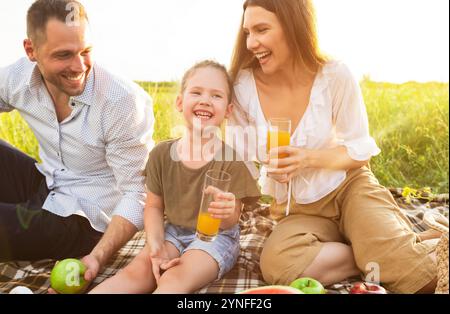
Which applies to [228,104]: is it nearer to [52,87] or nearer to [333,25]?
[333,25]

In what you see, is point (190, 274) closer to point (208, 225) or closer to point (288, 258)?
point (208, 225)

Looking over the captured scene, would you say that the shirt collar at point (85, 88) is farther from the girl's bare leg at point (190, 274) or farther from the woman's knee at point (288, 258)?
the woman's knee at point (288, 258)

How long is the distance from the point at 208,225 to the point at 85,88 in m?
0.59

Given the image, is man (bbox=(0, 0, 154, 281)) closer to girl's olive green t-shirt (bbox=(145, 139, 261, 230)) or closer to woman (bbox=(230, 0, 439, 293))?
girl's olive green t-shirt (bbox=(145, 139, 261, 230))

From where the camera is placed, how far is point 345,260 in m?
1.70

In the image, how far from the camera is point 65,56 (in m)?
1.70

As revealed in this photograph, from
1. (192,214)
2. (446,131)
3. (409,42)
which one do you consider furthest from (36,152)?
(446,131)

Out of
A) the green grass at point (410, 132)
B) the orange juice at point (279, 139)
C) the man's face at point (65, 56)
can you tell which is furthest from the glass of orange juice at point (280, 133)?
the green grass at point (410, 132)

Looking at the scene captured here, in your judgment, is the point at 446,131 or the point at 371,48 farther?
the point at 446,131

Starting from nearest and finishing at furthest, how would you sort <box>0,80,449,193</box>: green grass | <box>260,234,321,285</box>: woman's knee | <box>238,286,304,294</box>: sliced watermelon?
1. <box>238,286,304,294</box>: sliced watermelon
2. <box>260,234,321,285</box>: woman's knee
3. <box>0,80,449,193</box>: green grass

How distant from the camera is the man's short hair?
1662mm

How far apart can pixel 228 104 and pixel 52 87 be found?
1.85 feet

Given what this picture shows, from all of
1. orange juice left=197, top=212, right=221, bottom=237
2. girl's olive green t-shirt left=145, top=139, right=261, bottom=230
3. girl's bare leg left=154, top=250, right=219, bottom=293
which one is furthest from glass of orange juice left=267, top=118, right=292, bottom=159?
girl's bare leg left=154, top=250, right=219, bottom=293

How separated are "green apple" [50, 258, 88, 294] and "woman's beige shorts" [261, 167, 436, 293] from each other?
52 cm
